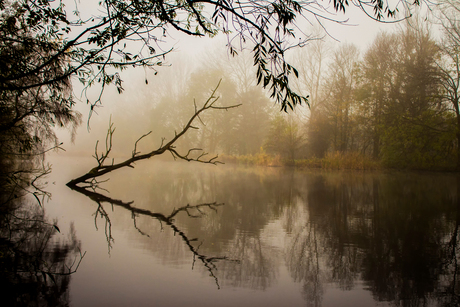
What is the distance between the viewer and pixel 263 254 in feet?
10.5

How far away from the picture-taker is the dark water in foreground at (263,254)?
2287mm

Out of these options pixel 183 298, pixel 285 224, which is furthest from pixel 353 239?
pixel 183 298

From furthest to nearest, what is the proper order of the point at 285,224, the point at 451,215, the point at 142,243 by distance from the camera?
1. the point at 451,215
2. the point at 285,224
3. the point at 142,243

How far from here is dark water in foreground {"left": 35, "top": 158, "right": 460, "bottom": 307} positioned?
7.50ft

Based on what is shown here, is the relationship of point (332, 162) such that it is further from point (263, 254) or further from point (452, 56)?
point (263, 254)

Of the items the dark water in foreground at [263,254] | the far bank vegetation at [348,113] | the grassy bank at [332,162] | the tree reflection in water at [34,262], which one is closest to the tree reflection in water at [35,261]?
the tree reflection in water at [34,262]

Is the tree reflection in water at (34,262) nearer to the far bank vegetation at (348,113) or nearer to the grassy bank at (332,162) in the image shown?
the far bank vegetation at (348,113)

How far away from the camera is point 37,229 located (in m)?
3.98

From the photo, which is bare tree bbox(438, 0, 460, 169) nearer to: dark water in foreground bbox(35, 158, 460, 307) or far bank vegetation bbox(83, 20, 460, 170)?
far bank vegetation bbox(83, 20, 460, 170)

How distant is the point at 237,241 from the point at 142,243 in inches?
41.8

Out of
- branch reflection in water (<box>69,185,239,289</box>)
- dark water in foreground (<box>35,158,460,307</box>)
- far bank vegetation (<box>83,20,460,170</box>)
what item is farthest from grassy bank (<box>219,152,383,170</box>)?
branch reflection in water (<box>69,185,239,289</box>)

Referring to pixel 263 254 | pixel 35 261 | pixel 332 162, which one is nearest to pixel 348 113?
pixel 332 162

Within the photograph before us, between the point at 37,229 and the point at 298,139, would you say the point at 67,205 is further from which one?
the point at 298,139

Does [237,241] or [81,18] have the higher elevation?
[81,18]
